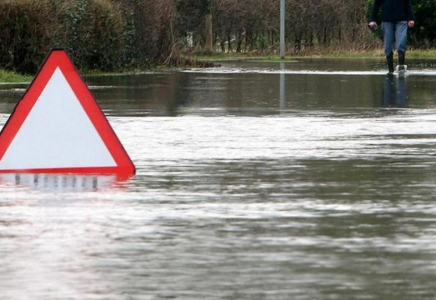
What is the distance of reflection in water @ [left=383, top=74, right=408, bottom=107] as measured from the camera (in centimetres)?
1870

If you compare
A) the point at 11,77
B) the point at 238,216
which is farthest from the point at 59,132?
the point at 11,77

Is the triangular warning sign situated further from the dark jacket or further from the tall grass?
the dark jacket

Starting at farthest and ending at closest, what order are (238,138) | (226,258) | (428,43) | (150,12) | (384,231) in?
(428,43), (150,12), (238,138), (384,231), (226,258)

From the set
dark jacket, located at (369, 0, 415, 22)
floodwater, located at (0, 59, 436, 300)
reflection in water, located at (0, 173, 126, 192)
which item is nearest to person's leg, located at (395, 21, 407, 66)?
dark jacket, located at (369, 0, 415, 22)

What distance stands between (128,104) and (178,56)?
18.0 m

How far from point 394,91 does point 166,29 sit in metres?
14.7

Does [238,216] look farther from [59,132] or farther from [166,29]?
[166,29]

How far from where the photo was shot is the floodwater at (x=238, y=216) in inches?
241

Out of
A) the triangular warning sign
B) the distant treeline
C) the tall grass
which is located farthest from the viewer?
the distant treeline

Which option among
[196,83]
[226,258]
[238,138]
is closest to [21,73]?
[196,83]

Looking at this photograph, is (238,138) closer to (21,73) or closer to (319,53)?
(21,73)

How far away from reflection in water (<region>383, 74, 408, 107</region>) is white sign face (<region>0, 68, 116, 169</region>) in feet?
26.9

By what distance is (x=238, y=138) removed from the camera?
522 inches

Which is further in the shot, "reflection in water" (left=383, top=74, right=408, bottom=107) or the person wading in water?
the person wading in water
